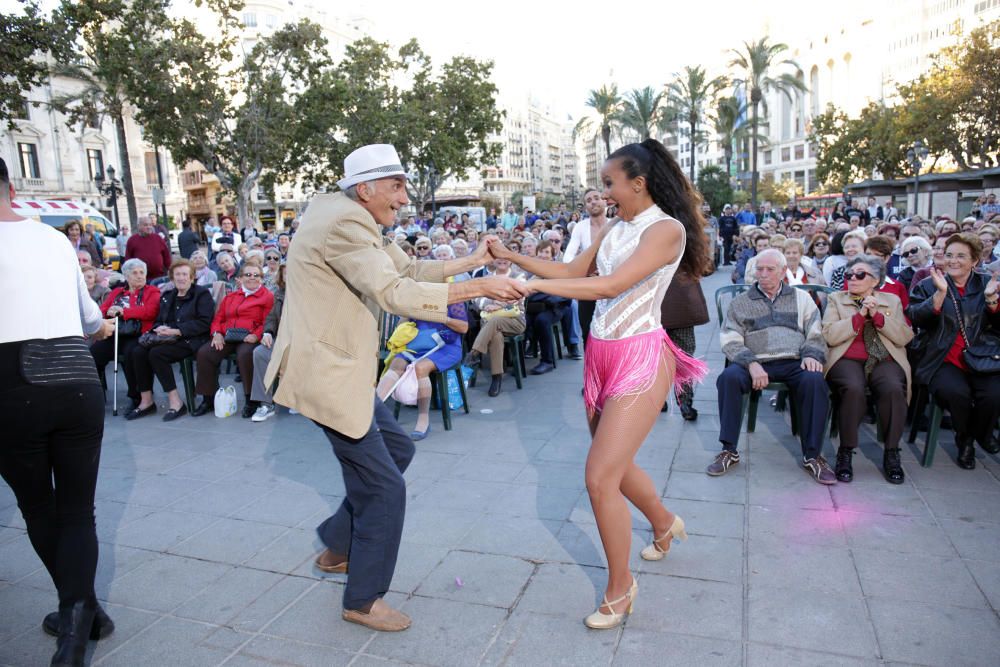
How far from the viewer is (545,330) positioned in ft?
26.9

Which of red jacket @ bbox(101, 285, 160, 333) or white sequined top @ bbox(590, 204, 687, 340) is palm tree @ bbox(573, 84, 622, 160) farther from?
white sequined top @ bbox(590, 204, 687, 340)

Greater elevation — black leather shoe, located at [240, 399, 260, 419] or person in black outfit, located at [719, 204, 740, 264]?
person in black outfit, located at [719, 204, 740, 264]

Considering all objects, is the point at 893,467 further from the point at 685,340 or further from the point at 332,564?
the point at 332,564

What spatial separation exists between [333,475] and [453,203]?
190ft

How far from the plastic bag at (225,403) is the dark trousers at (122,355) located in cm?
109

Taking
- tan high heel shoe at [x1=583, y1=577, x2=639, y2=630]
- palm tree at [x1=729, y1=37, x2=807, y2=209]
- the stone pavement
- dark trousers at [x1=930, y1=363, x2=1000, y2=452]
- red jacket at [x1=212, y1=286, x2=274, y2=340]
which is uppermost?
palm tree at [x1=729, y1=37, x2=807, y2=209]

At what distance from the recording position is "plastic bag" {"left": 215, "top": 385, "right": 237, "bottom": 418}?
267 inches

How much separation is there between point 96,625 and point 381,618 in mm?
1222

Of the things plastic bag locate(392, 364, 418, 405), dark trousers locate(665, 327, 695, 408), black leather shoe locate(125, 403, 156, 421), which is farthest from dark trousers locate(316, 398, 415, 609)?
black leather shoe locate(125, 403, 156, 421)

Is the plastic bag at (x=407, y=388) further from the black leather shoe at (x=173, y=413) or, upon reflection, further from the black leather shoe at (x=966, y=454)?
the black leather shoe at (x=966, y=454)

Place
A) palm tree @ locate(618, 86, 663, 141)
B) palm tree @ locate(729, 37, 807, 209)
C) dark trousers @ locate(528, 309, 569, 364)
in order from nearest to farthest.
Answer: dark trousers @ locate(528, 309, 569, 364), palm tree @ locate(729, 37, 807, 209), palm tree @ locate(618, 86, 663, 141)

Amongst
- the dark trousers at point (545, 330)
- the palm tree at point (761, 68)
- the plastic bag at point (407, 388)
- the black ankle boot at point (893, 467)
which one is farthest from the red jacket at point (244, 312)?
the palm tree at point (761, 68)

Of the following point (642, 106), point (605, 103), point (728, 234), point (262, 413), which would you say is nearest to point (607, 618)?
point (262, 413)

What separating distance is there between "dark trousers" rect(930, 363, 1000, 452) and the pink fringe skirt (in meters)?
2.71
